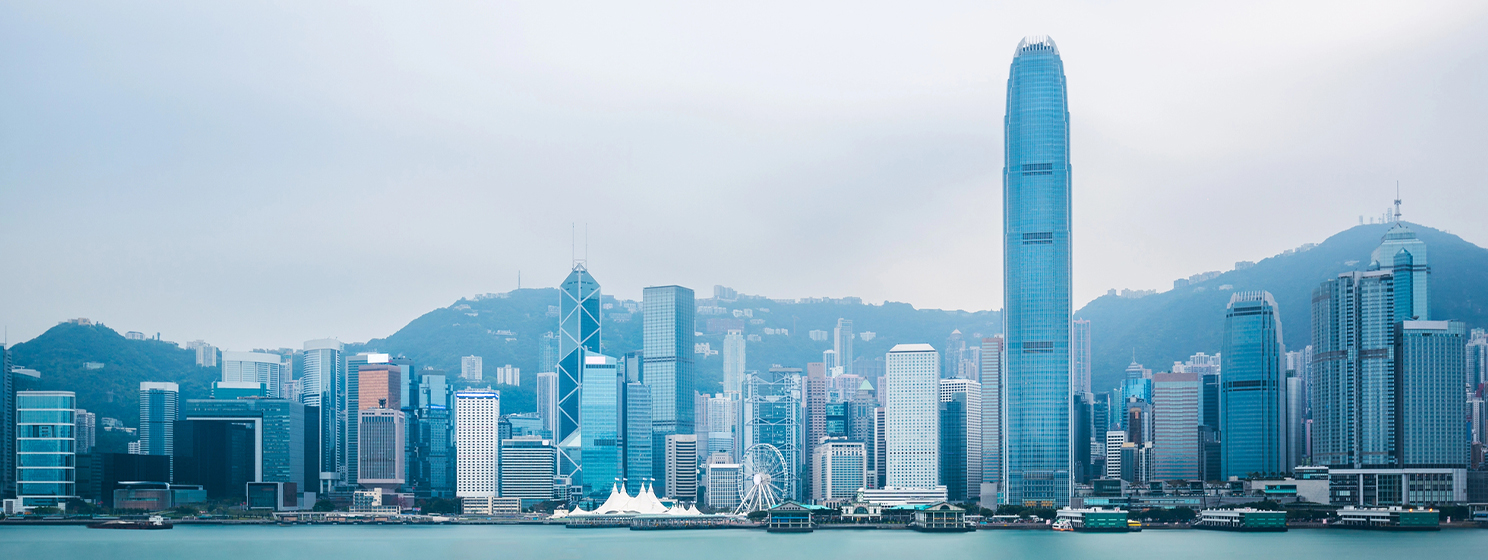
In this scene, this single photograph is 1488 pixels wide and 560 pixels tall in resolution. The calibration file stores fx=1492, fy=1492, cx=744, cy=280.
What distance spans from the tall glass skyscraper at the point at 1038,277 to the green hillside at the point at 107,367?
43.7m

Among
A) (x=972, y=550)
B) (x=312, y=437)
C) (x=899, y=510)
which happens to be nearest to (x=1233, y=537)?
(x=972, y=550)

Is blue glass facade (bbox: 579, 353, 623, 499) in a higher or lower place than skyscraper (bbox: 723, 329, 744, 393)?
lower

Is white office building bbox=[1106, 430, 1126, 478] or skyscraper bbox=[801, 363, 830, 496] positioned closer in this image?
white office building bbox=[1106, 430, 1126, 478]

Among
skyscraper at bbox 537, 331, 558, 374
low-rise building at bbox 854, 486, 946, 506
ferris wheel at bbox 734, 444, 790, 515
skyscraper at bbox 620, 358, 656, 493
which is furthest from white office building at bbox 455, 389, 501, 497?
skyscraper at bbox 537, 331, 558, 374

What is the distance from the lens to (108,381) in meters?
81.1

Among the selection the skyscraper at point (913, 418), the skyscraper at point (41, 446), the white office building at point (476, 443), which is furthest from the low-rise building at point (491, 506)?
the skyscraper at point (913, 418)

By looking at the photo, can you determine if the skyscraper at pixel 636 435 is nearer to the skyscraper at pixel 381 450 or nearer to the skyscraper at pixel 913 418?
the skyscraper at pixel 381 450

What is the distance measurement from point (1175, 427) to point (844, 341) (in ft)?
115

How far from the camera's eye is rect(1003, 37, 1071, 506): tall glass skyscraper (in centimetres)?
6462

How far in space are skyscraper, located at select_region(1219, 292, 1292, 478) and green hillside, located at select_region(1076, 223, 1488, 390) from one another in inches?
169

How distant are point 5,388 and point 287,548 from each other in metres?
29.8

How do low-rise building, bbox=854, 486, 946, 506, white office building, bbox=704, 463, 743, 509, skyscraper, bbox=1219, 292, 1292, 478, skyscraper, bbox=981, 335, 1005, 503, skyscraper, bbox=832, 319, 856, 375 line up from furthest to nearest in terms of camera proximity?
1. skyscraper, bbox=832, 319, 856, 375
2. white office building, bbox=704, 463, 743, 509
3. skyscraper, bbox=1219, 292, 1292, 478
4. skyscraper, bbox=981, 335, 1005, 503
5. low-rise building, bbox=854, 486, 946, 506

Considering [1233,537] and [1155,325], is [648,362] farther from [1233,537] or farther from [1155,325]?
[1233,537]

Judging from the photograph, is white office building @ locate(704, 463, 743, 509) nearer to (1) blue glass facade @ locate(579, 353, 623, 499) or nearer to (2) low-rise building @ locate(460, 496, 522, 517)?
(1) blue glass facade @ locate(579, 353, 623, 499)
